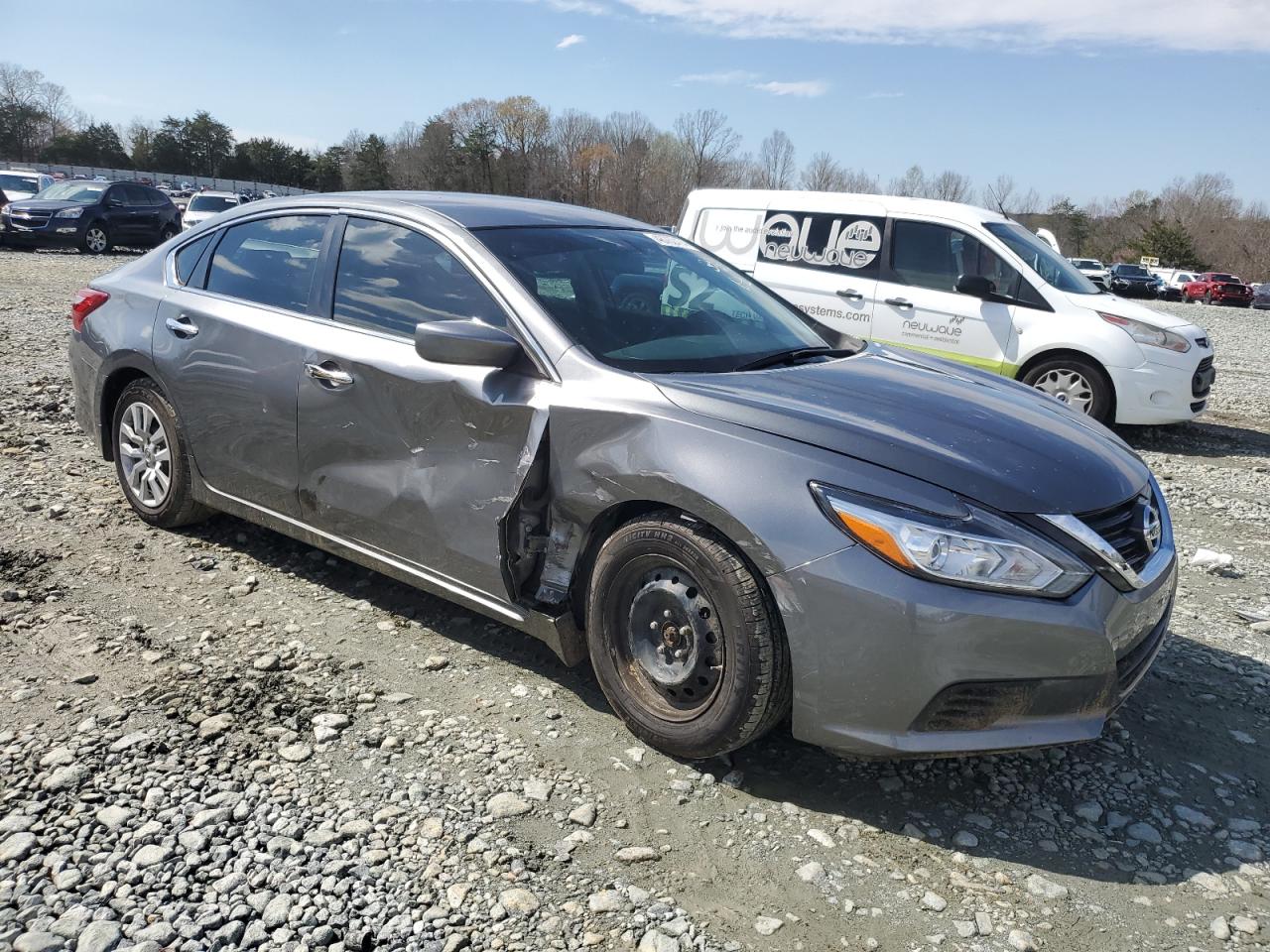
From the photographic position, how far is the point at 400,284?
371 centimetres

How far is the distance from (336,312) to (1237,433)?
9.11 m

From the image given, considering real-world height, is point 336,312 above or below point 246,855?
above

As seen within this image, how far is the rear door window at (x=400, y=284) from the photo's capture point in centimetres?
352

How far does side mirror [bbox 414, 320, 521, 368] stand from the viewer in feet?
10.5

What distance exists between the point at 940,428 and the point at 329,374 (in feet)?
7.31

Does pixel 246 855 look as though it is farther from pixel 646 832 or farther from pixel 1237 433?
pixel 1237 433

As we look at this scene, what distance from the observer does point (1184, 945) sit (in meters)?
2.39

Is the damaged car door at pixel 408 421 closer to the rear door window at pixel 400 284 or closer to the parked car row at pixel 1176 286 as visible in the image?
the rear door window at pixel 400 284

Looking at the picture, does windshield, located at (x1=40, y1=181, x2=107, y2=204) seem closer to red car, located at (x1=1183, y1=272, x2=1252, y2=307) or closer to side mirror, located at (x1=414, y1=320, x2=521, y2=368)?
side mirror, located at (x1=414, y1=320, x2=521, y2=368)

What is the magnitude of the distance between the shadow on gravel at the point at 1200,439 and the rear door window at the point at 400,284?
6783 millimetres

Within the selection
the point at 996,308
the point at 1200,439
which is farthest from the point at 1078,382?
the point at 1200,439

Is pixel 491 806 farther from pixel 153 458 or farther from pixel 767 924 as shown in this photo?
pixel 153 458

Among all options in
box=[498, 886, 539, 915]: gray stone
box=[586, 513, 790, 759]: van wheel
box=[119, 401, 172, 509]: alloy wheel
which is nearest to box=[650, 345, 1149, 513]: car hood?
box=[586, 513, 790, 759]: van wheel

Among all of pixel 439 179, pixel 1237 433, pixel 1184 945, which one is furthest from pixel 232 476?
pixel 439 179
